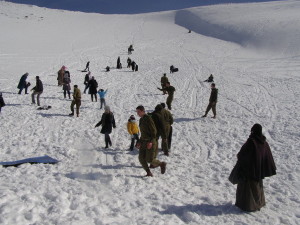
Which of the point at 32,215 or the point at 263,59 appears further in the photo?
the point at 263,59

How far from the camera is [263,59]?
36.8m

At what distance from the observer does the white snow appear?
6.42 metres

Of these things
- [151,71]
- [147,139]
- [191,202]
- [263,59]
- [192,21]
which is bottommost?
[191,202]

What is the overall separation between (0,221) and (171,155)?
233 inches

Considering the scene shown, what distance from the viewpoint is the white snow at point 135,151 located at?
21.1 ft

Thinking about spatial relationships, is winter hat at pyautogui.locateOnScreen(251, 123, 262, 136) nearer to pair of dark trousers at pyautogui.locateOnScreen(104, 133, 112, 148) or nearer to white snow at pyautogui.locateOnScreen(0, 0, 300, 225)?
white snow at pyautogui.locateOnScreen(0, 0, 300, 225)

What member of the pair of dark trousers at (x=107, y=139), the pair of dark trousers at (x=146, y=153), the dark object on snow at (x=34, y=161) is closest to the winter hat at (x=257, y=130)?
the pair of dark trousers at (x=146, y=153)

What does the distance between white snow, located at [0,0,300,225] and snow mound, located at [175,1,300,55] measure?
5.42 m

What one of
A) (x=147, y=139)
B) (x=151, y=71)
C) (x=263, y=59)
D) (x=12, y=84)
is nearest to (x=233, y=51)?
(x=263, y=59)

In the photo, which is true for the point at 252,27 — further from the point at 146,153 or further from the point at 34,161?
the point at 34,161

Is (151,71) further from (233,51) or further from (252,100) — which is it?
(233,51)

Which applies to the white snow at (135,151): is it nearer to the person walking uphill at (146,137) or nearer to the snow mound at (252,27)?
the person walking uphill at (146,137)

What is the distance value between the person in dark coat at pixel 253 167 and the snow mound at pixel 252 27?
119 feet

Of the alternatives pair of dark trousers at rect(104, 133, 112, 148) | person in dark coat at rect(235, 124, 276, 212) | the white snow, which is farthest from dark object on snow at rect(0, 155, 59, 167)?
person in dark coat at rect(235, 124, 276, 212)
